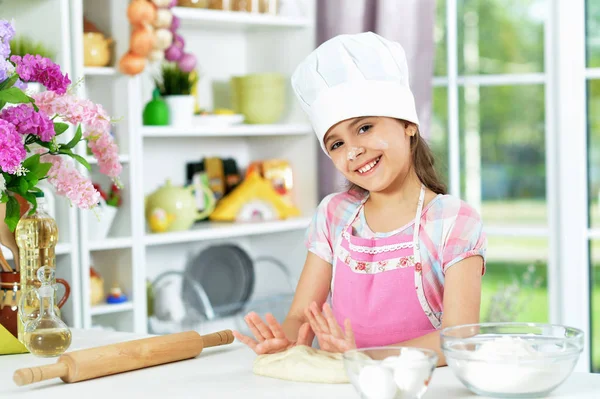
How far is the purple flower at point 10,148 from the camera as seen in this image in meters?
1.63

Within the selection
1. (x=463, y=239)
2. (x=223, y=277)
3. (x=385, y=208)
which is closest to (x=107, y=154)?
(x=385, y=208)

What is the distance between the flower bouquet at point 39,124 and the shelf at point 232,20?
1735 millimetres

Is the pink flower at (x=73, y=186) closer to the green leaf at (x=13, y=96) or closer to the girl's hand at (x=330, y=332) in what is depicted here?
the green leaf at (x=13, y=96)

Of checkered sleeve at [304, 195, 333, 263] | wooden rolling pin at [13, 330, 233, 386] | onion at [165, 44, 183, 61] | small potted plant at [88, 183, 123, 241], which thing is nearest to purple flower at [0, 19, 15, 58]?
wooden rolling pin at [13, 330, 233, 386]

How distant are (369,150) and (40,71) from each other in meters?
0.68

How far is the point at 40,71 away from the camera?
69.9 inches

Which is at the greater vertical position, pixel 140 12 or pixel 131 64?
pixel 140 12

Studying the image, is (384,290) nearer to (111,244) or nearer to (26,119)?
(26,119)

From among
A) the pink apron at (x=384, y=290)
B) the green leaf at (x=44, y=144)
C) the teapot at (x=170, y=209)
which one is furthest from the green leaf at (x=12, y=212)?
the teapot at (x=170, y=209)

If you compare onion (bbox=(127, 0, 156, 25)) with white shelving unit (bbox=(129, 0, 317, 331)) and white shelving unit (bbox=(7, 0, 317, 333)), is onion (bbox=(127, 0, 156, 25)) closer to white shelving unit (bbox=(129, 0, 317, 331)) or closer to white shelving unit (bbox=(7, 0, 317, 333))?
white shelving unit (bbox=(7, 0, 317, 333))

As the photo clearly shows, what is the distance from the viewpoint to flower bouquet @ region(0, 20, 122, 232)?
1.71 meters

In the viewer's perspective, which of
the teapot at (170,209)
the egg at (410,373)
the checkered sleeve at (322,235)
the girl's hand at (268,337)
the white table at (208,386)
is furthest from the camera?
the teapot at (170,209)

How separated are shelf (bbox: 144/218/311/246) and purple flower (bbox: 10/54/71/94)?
5.32ft

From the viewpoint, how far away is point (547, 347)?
1.40 m
